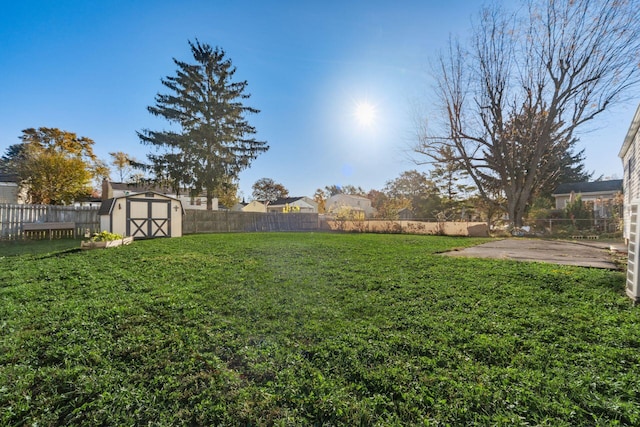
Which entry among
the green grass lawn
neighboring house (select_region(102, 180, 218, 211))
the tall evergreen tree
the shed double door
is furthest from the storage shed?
neighboring house (select_region(102, 180, 218, 211))

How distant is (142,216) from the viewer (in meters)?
10.9

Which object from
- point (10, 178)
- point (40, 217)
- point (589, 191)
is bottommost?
point (40, 217)

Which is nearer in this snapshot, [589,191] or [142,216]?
[142,216]

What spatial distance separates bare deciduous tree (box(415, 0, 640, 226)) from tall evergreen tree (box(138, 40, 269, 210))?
40.4ft

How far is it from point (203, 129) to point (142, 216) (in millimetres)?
9548

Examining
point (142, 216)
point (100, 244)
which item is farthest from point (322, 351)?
point (142, 216)

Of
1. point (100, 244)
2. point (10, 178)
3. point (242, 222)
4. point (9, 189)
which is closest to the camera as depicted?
point (100, 244)

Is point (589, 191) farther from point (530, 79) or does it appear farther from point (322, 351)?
point (322, 351)

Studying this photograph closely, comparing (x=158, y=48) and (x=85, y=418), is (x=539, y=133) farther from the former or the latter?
(x=85, y=418)

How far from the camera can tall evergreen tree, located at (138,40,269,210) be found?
59.6ft

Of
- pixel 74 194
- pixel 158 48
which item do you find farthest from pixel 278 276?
pixel 74 194

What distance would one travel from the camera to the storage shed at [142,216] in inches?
392

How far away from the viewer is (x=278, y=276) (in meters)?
4.60

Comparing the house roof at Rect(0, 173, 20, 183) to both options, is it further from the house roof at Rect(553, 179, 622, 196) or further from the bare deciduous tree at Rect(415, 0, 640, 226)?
the house roof at Rect(553, 179, 622, 196)
